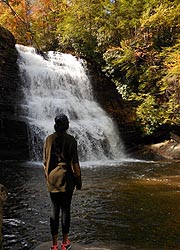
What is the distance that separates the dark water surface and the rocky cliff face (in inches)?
145

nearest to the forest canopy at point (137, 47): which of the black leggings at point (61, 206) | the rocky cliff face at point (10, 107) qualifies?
the rocky cliff face at point (10, 107)

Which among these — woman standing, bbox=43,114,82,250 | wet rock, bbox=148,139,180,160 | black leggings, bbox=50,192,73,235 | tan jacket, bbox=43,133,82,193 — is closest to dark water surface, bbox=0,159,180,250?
black leggings, bbox=50,192,73,235

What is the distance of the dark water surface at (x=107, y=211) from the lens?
5160 millimetres

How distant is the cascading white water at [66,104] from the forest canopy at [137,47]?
1685 mm

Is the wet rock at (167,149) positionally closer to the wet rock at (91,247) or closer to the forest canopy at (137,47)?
the forest canopy at (137,47)

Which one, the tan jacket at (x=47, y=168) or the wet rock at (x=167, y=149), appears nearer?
the tan jacket at (x=47, y=168)

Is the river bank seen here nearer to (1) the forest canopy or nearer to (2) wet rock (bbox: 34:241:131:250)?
(1) the forest canopy

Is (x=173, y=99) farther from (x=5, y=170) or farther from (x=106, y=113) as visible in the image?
(x=5, y=170)

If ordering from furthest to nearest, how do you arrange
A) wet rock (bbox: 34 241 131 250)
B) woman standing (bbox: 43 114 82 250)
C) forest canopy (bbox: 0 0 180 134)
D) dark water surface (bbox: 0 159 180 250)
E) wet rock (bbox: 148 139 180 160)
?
forest canopy (bbox: 0 0 180 134) → wet rock (bbox: 148 139 180 160) → dark water surface (bbox: 0 159 180 250) → wet rock (bbox: 34 241 131 250) → woman standing (bbox: 43 114 82 250)

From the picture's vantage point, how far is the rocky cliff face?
14.7m

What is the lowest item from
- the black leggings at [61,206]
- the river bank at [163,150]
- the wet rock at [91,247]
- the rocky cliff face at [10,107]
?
the wet rock at [91,247]

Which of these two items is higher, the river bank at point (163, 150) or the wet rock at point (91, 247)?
the river bank at point (163, 150)

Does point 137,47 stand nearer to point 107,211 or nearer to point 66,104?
point 66,104

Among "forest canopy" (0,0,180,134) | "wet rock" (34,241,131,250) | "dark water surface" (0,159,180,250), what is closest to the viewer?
"wet rock" (34,241,131,250)
